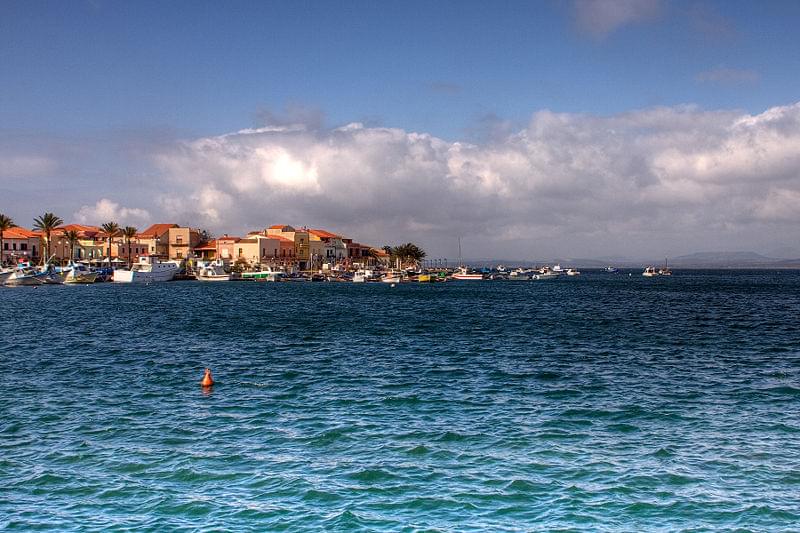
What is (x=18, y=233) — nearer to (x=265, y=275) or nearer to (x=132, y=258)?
(x=132, y=258)

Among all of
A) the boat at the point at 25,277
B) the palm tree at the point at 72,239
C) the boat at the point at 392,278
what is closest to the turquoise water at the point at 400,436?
the boat at the point at 25,277

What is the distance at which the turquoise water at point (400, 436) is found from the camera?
14.4 m

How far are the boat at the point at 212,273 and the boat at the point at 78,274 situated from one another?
27775mm

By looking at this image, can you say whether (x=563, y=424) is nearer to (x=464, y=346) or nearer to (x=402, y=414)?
(x=402, y=414)

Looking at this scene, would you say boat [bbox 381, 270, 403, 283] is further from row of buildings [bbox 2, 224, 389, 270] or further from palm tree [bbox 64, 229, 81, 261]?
palm tree [bbox 64, 229, 81, 261]

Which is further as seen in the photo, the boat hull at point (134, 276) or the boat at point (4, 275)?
the boat hull at point (134, 276)

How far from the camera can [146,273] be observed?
151m

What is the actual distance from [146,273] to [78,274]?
44.8 ft

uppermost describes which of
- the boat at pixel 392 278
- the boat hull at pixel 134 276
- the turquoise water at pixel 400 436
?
the boat hull at pixel 134 276

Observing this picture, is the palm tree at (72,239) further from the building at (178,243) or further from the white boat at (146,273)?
the building at (178,243)

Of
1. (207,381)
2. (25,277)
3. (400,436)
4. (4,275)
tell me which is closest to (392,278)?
(25,277)

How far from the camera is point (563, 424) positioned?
21.7 metres

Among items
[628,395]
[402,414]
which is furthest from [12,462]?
[628,395]

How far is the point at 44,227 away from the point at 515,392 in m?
143
